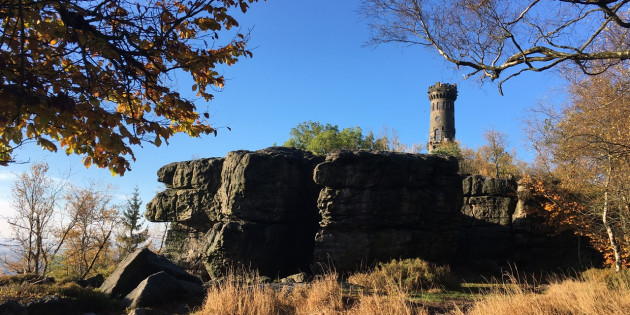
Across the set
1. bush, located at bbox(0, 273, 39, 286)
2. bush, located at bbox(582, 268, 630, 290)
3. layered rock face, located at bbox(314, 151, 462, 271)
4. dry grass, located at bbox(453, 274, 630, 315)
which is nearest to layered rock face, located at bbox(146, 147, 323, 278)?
layered rock face, located at bbox(314, 151, 462, 271)

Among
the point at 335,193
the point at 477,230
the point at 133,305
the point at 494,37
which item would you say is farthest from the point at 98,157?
the point at 477,230

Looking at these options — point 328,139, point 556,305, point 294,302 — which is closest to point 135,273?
point 294,302

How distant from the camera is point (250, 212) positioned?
1867 cm

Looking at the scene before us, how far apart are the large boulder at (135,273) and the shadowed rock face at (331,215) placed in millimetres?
4987

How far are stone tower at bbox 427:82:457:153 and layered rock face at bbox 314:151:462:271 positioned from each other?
67826 millimetres

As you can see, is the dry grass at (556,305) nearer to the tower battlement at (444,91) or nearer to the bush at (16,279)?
the bush at (16,279)

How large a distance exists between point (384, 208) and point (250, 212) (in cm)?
584

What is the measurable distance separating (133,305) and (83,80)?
598cm

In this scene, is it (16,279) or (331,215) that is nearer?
(16,279)

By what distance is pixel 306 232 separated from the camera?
2019 centimetres

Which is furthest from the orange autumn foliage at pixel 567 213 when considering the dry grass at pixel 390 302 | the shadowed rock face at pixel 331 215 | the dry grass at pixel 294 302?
the dry grass at pixel 294 302

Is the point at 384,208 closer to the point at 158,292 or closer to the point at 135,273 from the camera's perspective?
the point at 135,273

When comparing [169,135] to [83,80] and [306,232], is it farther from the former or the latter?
[306,232]

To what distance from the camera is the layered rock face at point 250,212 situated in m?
17.9
